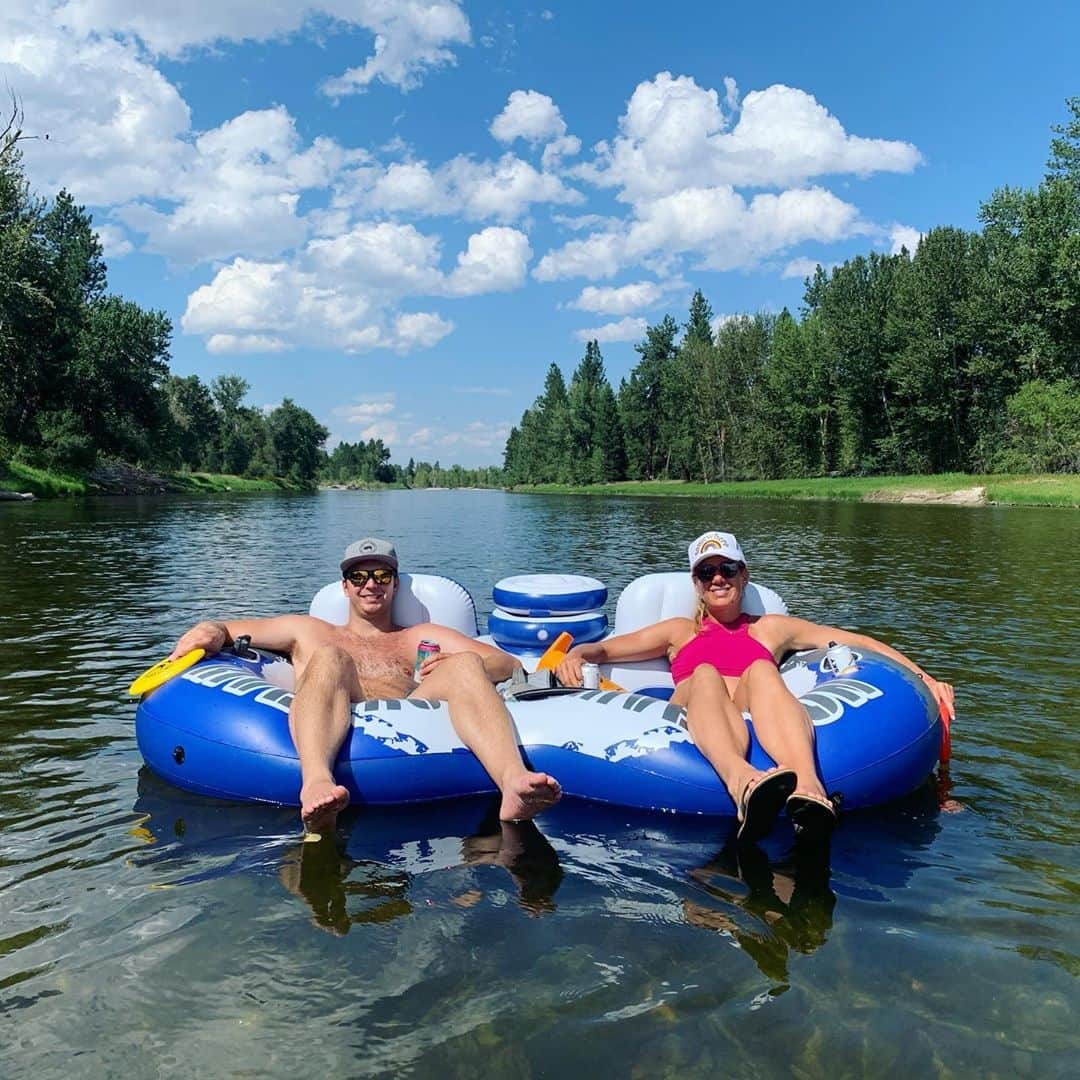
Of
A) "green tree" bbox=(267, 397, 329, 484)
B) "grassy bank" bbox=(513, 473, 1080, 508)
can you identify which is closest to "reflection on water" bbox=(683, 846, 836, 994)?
"grassy bank" bbox=(513, 473, 1080, 508)

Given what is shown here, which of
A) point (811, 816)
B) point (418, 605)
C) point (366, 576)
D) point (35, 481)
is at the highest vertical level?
point (35, 481)

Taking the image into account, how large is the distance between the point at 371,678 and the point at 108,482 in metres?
46.9

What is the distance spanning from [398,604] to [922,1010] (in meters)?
3.83

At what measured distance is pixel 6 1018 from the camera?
2643 mm

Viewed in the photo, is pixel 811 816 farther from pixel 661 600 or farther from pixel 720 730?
pixel 661 600

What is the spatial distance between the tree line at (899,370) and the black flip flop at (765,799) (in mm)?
35936

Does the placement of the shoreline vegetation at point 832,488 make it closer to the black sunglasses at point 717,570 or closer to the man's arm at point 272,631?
the black sunglasses at point 717,570

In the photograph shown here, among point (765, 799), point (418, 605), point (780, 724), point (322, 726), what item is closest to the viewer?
point (765, 799)

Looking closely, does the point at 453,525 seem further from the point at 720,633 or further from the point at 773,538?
the point at 720,633

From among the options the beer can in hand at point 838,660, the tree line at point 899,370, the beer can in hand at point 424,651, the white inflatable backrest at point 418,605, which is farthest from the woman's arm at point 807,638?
the tree line at point 899,370

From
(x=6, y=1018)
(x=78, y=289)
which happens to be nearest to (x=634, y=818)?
(x=6, y=1018)

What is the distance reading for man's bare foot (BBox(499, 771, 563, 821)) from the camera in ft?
12.1

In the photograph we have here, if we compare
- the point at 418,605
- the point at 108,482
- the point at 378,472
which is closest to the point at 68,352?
the point at 108,482

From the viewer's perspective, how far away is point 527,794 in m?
3.72
